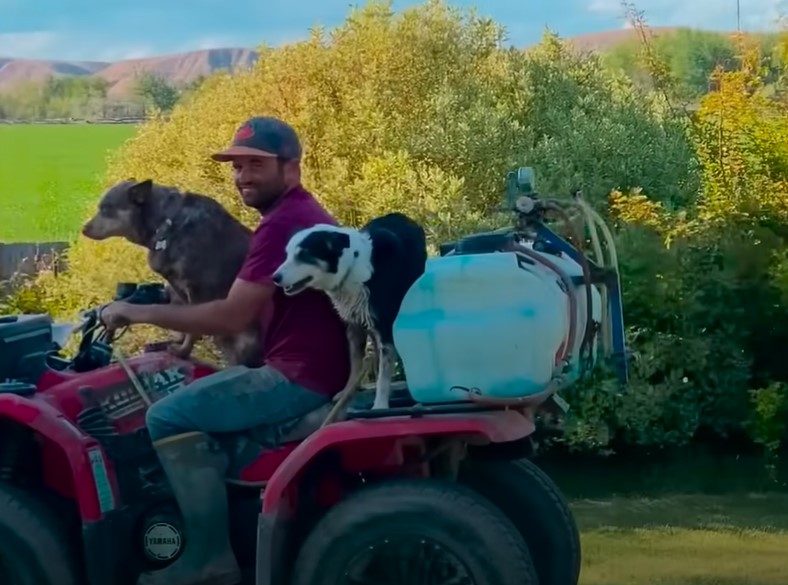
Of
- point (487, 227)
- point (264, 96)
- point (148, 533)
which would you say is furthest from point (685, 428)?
point (148, 533)

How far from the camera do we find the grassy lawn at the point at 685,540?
6160 mm

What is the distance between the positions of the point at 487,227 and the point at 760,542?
4.24 m

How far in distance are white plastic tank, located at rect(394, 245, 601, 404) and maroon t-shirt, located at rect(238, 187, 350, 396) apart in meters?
0.32

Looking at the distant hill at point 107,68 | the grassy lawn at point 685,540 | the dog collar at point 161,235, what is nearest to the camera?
the dog collar at point 161,235

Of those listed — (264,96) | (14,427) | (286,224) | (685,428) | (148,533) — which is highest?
(264,96)

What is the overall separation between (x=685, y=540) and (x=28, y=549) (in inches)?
156

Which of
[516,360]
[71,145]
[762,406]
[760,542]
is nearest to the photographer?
[516,360]

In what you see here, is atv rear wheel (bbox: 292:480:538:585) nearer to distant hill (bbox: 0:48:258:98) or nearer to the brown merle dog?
the brown merle dog

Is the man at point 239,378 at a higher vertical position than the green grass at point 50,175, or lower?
lower

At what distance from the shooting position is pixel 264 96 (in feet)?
39.8

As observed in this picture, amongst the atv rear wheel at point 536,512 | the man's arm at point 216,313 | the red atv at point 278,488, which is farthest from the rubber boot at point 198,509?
the atv rear wheel at point 536,512

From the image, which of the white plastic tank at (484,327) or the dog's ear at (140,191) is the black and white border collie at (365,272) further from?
the dog's ear at (140,191)

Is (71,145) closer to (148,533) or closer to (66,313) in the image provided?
(66,313)

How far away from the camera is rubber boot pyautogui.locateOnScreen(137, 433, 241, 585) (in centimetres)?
417
